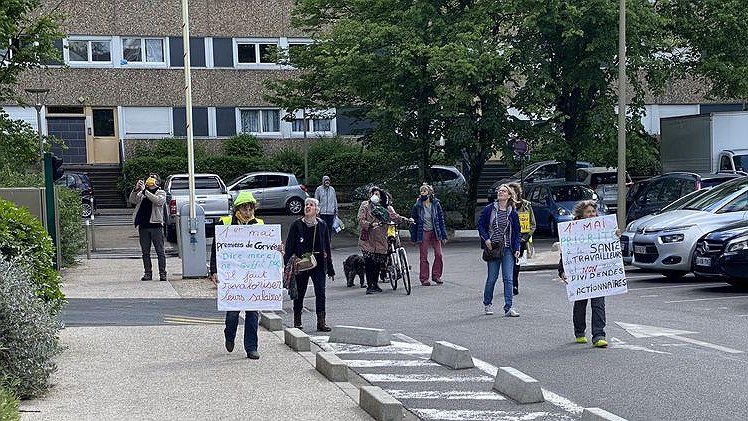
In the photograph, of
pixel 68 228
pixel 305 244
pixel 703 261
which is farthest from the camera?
pixel 68 228

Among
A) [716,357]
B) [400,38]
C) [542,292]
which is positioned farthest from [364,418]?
[400,38]

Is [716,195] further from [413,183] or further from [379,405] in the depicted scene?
[413,183]

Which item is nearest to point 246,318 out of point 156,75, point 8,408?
point 8,408

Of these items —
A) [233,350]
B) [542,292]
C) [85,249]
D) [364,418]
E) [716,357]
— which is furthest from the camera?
[85,249]

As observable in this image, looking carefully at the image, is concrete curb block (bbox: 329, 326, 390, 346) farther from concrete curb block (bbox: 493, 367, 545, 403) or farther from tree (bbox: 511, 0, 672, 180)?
tree (bbox: 511, 0, 672, 180)

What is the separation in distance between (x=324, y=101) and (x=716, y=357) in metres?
28.7

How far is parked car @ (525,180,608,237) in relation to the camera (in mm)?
32500

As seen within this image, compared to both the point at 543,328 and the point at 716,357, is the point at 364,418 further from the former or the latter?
the point at 543,328

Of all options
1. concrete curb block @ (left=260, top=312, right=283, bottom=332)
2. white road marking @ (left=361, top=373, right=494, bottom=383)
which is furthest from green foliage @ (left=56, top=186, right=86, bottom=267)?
white road marking @ (left=361, top=373, right=494, bottom=383)

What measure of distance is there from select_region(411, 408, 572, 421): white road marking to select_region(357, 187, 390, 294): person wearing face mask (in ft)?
33.6

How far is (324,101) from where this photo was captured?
3969 cm

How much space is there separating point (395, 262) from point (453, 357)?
26.8ft

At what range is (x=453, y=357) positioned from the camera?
11.7 meters

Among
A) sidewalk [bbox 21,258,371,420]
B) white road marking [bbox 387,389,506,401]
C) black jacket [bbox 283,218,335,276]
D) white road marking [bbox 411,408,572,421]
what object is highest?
black jacket [bbox 283,218,335,276]
